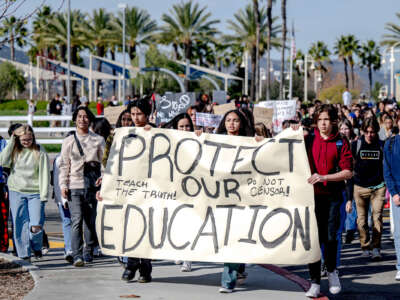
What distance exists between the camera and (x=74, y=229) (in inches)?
332

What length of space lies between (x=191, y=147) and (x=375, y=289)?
2349 mm

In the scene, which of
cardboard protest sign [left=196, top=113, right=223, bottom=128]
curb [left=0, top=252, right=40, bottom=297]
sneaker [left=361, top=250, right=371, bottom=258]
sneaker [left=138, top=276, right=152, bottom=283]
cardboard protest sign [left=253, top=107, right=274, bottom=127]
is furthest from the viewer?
cardboard protest sign [left=253, top=107, right=274, bottom=127]

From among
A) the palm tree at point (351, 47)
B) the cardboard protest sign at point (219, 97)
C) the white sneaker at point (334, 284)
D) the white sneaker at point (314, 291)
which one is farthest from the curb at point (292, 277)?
the palm tree at point (351, 47)

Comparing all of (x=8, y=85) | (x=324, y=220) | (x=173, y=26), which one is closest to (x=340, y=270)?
(x=324, y=220)

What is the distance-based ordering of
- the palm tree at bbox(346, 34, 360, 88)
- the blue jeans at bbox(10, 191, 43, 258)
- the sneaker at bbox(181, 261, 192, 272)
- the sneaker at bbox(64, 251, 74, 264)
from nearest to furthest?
the sneaker at bbox(181, 261, 192, 272), the blue jeans at bbox(10, 191, 43, 258), the sneaker at bbox(64, 251, 74, 264), the palm tree at bbox(346, 34, 360, 88)

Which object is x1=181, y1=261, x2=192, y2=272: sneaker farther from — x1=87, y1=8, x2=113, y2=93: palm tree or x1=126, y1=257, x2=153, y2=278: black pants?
x1=87, y1=8, x2=113, y2=93: palm tree

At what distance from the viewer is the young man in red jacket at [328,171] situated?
7.19 meters

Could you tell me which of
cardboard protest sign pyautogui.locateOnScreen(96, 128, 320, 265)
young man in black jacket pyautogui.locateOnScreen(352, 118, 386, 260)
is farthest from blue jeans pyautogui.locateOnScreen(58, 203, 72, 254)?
young man in black jacket pyautogui.locateOnScreen(352, 118, 386, 260)

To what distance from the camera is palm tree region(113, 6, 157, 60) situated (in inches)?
2805

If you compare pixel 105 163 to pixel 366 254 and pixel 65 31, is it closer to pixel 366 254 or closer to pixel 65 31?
pixel 366 254

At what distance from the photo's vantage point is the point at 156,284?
24.5ft

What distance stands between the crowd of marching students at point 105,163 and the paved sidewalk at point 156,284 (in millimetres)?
150

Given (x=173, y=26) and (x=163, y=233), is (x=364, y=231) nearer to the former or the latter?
(x=163, y=233)

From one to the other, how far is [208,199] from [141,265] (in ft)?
3.13
